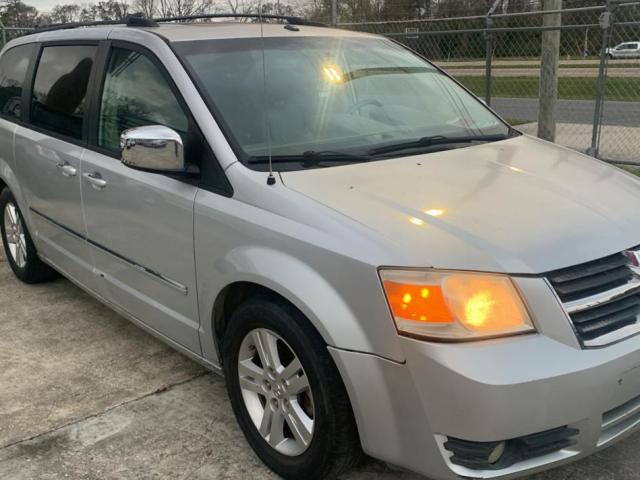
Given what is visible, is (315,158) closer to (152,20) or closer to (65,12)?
(152,20)

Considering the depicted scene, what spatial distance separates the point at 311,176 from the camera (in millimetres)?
2719

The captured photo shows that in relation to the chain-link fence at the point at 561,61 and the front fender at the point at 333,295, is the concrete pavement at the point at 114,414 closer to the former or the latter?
the front fender at the point at 333,295

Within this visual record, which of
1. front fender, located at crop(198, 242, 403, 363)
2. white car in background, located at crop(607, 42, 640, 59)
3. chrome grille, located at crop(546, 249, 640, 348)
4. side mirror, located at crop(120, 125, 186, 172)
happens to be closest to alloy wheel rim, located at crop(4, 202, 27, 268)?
side mirror, located at crop(120, 125, 186, 172)

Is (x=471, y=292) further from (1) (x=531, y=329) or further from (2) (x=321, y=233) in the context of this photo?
(2) (x=321, y=233)

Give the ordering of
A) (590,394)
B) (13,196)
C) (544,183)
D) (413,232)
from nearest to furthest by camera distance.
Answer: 1. (590,394)
2. (413,232)
3. (544,183)
4. (13,196)

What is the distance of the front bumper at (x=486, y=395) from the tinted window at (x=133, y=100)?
1.45m

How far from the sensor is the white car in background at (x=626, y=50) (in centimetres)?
746

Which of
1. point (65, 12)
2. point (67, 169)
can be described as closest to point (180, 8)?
point (65, 12)

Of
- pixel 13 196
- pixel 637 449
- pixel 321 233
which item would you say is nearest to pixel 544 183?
pixel 321 233

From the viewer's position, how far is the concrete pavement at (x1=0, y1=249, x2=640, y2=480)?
2.85m

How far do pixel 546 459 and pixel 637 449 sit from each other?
0.98m

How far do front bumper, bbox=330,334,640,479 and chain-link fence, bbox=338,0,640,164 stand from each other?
19.0 ft

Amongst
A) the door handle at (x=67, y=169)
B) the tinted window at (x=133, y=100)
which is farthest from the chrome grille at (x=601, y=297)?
the door handle at (x=67, y=169)

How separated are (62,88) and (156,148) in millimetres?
1661
